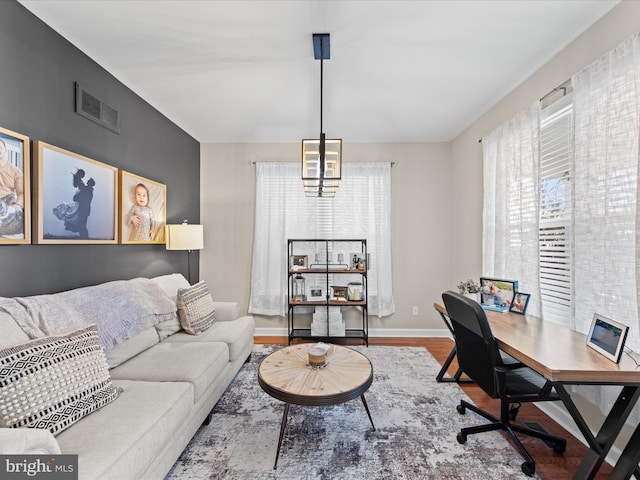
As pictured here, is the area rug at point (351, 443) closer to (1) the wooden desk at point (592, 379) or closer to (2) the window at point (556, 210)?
(1) the wooden desk at point (592, 379)

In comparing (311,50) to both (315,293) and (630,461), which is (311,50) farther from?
(630,461)

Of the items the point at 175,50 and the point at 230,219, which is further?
the point at 230,219

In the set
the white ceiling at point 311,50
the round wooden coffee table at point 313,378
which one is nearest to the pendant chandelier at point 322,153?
the white ceiling at point 311,50

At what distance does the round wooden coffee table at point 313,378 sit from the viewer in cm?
166

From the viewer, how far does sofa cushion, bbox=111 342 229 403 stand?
1.80 meters

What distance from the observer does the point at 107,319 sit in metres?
1.88

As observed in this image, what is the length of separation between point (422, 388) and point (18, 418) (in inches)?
104

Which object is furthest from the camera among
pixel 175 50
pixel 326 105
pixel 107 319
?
pixel 326 105

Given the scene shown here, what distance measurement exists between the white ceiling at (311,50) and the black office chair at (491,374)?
183 centimetres

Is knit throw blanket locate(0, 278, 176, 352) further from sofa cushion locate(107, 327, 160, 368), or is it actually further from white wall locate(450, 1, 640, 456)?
white wall locate(450, 1, 640, 456)

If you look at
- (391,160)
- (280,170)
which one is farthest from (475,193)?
(280,170)

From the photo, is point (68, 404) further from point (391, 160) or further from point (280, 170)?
point (391, 160)

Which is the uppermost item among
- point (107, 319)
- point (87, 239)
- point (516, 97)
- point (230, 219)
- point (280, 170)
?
point (516, 97)

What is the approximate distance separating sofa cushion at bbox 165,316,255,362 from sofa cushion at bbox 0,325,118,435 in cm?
97
